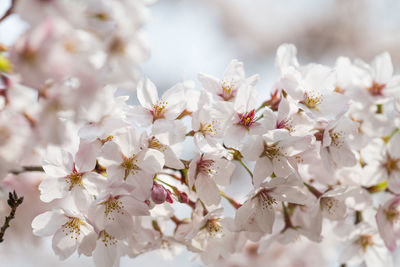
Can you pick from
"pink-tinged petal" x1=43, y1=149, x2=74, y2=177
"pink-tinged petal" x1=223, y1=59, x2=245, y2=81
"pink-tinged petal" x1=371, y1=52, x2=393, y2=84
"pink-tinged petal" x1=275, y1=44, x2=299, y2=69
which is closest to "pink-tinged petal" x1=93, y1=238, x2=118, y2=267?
"pink-tinged petal" x1=43, y1=149, x2=74, y2=177

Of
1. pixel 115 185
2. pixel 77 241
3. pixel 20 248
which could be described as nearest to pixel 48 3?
pixel 115 185

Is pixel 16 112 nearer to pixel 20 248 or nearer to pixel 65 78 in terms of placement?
pixel 65 78

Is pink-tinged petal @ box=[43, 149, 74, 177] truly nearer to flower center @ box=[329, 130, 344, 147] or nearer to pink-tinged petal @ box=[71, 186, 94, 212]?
pink-tinged petal @ box=[71, 186, 94, 212]

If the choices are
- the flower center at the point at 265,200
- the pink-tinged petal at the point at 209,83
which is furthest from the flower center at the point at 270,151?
the pink-tinged petal at the point at 209,83

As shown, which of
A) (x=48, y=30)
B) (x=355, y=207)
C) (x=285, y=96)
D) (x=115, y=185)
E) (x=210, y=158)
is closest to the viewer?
(x=48, y=30)

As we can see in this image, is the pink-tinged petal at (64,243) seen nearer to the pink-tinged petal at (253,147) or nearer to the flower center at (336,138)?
the pink-tinged petal at (253,147)

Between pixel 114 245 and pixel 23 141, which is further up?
pixel 23 141

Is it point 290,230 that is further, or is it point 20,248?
point 20,248

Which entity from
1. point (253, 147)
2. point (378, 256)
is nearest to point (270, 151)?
point (253, 147)
